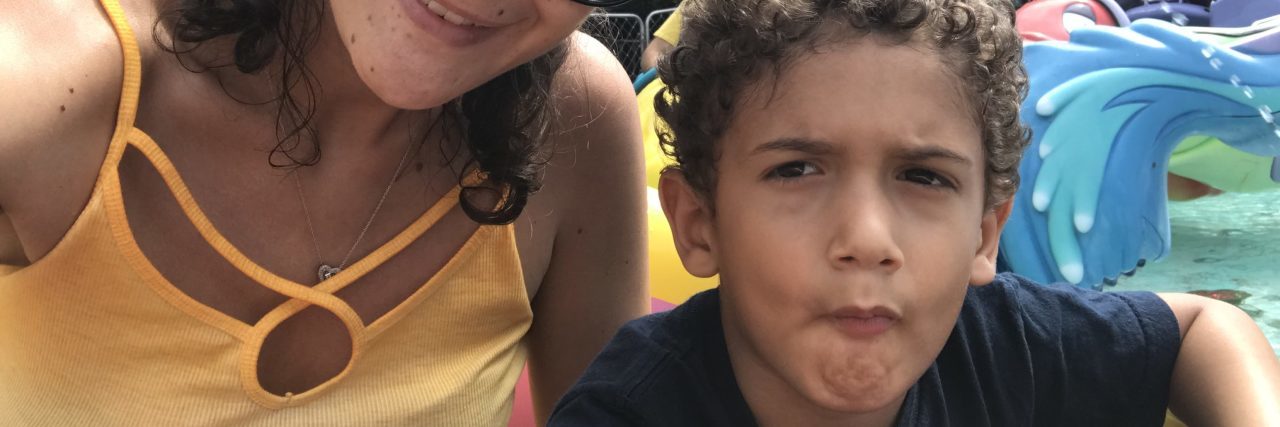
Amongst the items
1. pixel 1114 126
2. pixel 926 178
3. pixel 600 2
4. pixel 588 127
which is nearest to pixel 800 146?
pixel 926 178

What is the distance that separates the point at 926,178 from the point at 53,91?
0.81 m

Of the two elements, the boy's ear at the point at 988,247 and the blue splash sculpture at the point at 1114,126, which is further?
the blue splash sculpture at the point at 1114,126

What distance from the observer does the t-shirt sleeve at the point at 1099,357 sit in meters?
1.39

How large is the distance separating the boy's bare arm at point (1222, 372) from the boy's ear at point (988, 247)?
0.96 feet

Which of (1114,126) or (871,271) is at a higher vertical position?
(871,271)

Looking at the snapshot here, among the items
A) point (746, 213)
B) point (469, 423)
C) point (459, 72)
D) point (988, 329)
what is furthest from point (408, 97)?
point (988, 329)

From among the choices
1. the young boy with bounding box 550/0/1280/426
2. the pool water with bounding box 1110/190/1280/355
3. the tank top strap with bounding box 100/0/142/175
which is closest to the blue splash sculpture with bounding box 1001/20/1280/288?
the pool water with bounding box 1110/190/1280/355

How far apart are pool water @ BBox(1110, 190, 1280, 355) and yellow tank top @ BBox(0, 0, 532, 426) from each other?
185 cm

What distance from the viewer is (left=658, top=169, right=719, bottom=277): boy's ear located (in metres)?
1.28

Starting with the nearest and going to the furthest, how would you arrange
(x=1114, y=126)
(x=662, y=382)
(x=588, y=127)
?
(x=662, y=382) → (x=588, y=127) → (x=1114, y=126)

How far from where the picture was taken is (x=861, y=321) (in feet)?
3.59

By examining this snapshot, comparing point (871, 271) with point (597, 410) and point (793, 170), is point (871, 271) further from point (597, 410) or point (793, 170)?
point (597, 410)

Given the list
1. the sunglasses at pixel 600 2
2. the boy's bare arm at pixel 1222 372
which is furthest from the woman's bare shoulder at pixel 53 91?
the boy's bare arm at pixel 1222 372

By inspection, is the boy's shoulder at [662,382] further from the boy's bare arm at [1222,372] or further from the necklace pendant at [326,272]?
the boy's bare arm at [1222,372]
